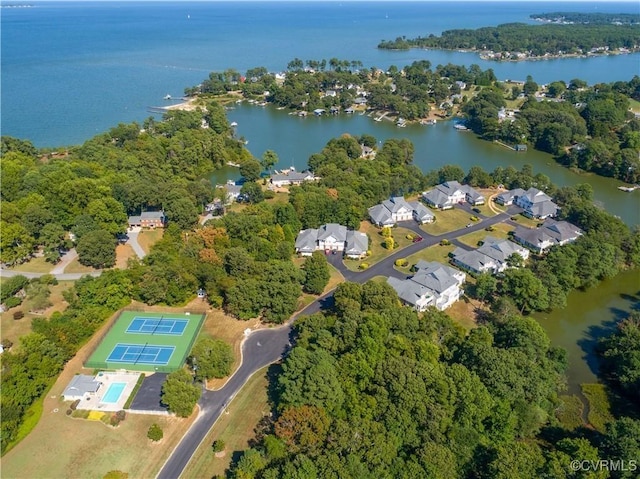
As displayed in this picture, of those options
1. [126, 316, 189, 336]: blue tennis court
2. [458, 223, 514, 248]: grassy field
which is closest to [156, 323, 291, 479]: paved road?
[126, 316, 189, 336]: blue tennis court

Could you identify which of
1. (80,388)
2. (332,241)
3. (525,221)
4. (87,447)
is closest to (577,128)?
(525,221)

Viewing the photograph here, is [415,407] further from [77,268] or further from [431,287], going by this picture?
[77,268]

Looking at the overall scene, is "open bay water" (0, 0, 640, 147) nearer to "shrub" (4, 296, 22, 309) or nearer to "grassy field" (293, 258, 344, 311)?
"shrub" (4, 296, 22, 309)

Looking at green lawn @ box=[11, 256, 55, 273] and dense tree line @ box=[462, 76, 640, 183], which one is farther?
dense tree line @ box=[462, 76, 640, 183]

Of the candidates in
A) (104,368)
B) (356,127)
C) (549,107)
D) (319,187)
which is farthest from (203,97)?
(104,368)

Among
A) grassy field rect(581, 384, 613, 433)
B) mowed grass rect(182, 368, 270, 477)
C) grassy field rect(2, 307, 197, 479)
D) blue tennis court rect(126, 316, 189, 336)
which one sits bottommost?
grassy field rect(581, 384, 613, 433)

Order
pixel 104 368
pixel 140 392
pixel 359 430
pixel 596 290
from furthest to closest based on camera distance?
pixel 596 290
pixel 104 368
pixel 140 392
pixel 359 430

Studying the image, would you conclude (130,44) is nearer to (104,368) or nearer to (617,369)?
(104,368)
